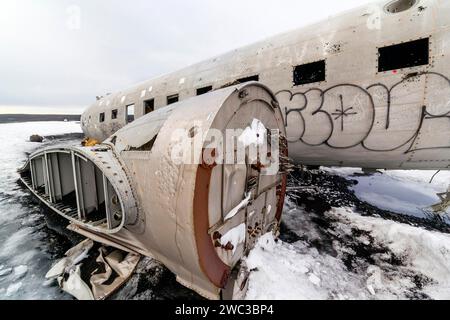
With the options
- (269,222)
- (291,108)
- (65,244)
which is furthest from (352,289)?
(65,244)

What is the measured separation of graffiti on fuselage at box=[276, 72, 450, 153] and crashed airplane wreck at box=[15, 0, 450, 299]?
0.8 inches

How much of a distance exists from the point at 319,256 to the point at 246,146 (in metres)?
2.44

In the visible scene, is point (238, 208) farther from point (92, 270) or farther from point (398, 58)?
point (398, 58)

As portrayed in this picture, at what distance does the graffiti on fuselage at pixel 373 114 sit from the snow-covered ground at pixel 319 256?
5.90ft

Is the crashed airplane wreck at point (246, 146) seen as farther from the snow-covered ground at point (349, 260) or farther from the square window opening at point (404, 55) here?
the snow-covered ground at point (349, 260)

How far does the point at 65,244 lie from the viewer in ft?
13.3

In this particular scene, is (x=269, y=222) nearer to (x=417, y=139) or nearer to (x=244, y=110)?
(x=244, y=110)

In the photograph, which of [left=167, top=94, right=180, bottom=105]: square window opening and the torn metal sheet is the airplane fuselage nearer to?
[left=167, top=94, right=180, bottom=105]: square window opening

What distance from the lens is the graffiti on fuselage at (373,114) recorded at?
12.6 ft

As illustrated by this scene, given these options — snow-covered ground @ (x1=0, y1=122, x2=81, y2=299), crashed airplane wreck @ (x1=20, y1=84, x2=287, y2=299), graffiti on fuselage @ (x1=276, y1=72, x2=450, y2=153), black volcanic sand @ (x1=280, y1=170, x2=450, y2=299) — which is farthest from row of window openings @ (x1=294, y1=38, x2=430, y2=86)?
snow-covered ground @ (x1=0, y1=122, x2=81, y2=299)

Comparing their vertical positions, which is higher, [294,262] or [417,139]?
[417,139]

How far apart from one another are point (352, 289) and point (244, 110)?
2892 mm

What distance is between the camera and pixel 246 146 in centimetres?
292
